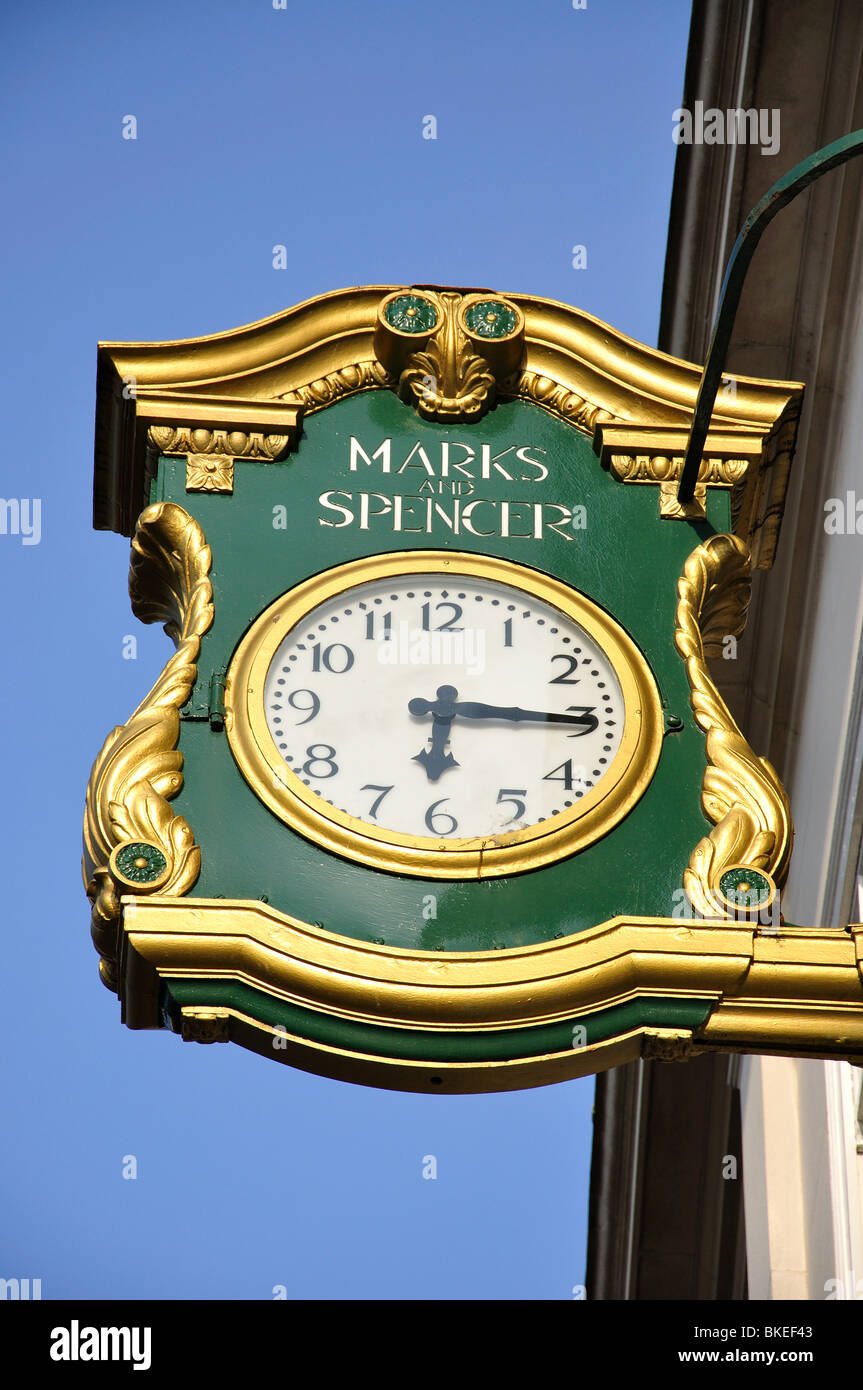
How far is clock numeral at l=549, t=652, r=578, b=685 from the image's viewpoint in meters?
7.51

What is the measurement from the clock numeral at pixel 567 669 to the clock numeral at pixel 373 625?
526 millimetres

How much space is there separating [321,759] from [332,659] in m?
0.38

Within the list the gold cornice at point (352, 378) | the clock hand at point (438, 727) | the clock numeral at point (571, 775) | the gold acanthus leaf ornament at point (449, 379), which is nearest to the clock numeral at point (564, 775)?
the clock numeral at point (571, 775)

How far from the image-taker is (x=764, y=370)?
12.3 metres

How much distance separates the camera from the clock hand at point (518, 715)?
24.1 feet

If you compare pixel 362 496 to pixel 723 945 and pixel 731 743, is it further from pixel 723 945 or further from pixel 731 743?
pixel 723 945

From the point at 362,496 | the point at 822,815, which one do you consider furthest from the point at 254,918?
the point at 822,815

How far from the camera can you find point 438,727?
7297mm

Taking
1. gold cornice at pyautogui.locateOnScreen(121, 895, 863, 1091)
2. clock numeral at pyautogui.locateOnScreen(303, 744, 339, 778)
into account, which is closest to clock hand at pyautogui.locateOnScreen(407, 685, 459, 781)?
clock numeral at pyautogui.locateOnScreen(303, 744, 339, 778)

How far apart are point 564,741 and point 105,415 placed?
207 cm

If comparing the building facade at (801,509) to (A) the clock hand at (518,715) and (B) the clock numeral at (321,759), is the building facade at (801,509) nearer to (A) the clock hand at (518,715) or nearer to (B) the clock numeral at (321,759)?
(A) the clock hand at (518,715)

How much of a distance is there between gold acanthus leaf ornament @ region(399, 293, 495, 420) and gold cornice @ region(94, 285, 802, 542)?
6 centimetres

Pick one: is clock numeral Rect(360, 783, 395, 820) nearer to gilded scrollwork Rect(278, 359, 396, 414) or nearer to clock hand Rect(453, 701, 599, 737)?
clock hand Rect(453, 701, 599, 737)

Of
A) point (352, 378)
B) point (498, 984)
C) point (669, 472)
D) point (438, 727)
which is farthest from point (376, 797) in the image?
point (352, 378)
